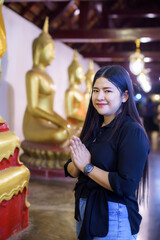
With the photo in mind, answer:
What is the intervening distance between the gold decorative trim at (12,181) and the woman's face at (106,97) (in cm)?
95

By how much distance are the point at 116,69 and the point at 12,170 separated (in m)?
1.10

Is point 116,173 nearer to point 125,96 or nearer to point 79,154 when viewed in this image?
point 79,154

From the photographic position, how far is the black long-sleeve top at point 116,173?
41.3 inches

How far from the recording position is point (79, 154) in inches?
44.3

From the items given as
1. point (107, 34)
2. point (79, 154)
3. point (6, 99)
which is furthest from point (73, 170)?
point (107, 34)

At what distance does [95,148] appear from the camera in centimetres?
115

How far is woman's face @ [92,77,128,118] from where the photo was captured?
3.78 ft

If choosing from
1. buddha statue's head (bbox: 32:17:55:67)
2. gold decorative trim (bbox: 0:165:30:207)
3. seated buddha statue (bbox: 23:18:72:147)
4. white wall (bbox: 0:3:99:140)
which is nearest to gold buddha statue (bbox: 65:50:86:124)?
white wall (bbox: 0:3:99:140)

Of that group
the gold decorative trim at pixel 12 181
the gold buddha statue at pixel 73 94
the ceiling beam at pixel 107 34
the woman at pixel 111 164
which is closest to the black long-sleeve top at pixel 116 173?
the woman at pixel 111 164

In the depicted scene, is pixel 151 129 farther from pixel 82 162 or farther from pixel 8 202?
pixel 82 162

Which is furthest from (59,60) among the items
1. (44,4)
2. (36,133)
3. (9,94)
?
(36,133)

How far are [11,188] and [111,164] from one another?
39.9 inches

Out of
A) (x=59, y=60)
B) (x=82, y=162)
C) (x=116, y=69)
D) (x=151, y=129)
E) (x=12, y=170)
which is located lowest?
(x=151, y=129)

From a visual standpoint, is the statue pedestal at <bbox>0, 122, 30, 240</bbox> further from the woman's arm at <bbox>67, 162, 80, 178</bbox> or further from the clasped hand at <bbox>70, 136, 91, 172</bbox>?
the clasped hand at <bbox>70, 136, 91, 172</bbox>
